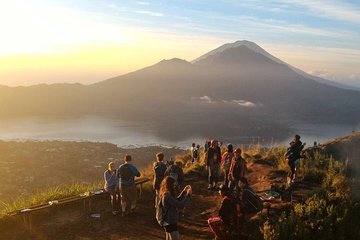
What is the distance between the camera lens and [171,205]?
24.1ft

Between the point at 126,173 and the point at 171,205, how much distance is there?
386cm

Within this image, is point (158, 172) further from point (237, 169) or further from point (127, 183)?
point (237, 169)

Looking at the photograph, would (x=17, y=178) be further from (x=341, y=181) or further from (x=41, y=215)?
(x=341, y=181)

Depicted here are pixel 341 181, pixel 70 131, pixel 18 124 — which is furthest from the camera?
pixel 18 124

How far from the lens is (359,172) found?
13.6m

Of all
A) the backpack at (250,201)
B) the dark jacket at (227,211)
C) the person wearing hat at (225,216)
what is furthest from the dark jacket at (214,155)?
the dark jacket at (227,211)

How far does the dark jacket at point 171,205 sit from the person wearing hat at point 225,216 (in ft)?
2.40

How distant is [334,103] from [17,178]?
177 m

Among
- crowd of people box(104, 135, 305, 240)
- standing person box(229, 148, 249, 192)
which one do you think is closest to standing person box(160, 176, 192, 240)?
crowd of people box(104, 135, 305, 240)

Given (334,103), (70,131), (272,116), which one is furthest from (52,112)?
(334,103)

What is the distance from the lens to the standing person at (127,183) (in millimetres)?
10883

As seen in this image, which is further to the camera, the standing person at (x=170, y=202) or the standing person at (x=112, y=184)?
the standing person at (x=112, y=184)

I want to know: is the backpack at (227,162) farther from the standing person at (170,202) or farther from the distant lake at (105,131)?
the distant lake at (105,131)

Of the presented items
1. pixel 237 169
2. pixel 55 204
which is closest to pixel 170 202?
pixel 237 169
